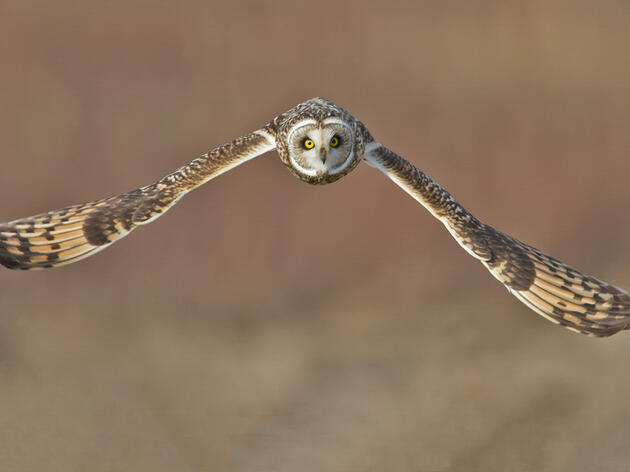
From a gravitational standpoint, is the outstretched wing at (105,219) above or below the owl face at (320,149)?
above

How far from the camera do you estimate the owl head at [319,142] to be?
13.0 feet

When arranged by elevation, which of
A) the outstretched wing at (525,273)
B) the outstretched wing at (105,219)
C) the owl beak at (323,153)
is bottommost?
the outstretched wing at (525,273)

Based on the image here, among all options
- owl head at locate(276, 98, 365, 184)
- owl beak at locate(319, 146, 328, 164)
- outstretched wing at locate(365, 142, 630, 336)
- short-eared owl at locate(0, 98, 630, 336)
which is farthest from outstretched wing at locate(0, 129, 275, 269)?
outstretched wing at locate(365, 142, 630, 336)

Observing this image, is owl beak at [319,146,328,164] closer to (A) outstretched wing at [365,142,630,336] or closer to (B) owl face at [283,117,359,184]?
(B) owl face at [283,117,359,184]

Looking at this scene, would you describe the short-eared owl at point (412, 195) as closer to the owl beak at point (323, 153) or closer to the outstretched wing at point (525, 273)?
the outstretched wing at point (525, 273)

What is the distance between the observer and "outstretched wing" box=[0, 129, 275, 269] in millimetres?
4320

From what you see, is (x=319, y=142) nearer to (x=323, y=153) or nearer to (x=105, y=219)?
(x=323, y=153)

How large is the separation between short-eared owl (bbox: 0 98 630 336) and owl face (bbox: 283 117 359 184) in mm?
95

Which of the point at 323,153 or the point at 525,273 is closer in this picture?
the point at 323,153

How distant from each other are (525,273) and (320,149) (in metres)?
1.44

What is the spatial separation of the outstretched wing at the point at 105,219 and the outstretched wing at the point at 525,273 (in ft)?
2.57

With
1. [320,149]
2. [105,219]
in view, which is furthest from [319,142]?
[105,219]

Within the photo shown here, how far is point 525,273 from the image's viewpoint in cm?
442

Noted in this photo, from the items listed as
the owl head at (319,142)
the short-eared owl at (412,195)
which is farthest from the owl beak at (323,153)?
the short-eared owl at (412,195)
